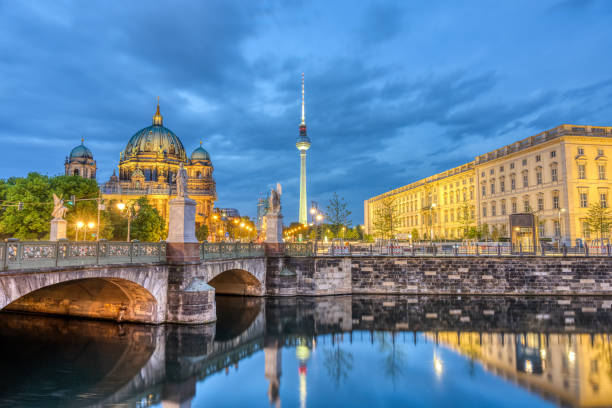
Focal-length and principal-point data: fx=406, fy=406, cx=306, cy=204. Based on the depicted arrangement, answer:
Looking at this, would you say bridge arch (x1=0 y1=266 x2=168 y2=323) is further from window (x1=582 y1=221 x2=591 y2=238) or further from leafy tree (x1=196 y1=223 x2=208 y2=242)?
leafy tree (x1=196 y1=223 x2=208 y2=242)

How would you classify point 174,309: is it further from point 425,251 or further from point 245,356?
point 425,251

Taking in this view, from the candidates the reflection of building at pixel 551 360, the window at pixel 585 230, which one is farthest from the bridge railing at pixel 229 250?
the window at pixel 585 230

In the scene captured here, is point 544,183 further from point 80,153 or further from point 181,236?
point 80,153

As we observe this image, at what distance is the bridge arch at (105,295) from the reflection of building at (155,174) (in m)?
85.9

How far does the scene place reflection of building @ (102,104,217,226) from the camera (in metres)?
110

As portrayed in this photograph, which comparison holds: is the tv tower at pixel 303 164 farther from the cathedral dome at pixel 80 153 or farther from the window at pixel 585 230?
the window at pixel 585 230

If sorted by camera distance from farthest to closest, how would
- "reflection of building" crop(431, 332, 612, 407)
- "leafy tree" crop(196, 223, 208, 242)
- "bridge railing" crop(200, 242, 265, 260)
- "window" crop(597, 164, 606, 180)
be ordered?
"leafy tree" crop(196, 223, 208, 242) < "window" crop(597, 164, 606, 180) < "bridge railing" crop(200, 242, 265, 260) < "reflection of building" crop(431, 332, 612, 407)

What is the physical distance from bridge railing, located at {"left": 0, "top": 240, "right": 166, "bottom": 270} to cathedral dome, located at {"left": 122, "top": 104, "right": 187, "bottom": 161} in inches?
4185

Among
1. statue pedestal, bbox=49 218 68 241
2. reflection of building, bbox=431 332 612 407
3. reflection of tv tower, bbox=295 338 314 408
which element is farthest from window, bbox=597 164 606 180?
statue pedestal, bbox=49 218 68 241

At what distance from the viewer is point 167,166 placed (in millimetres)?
118688

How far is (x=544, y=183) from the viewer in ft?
194

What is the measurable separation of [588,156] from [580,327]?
4056 centimetres

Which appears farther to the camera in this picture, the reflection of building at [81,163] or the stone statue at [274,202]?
the reflection of building at [81,163]

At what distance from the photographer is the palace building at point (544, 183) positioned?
5416 centimetres
